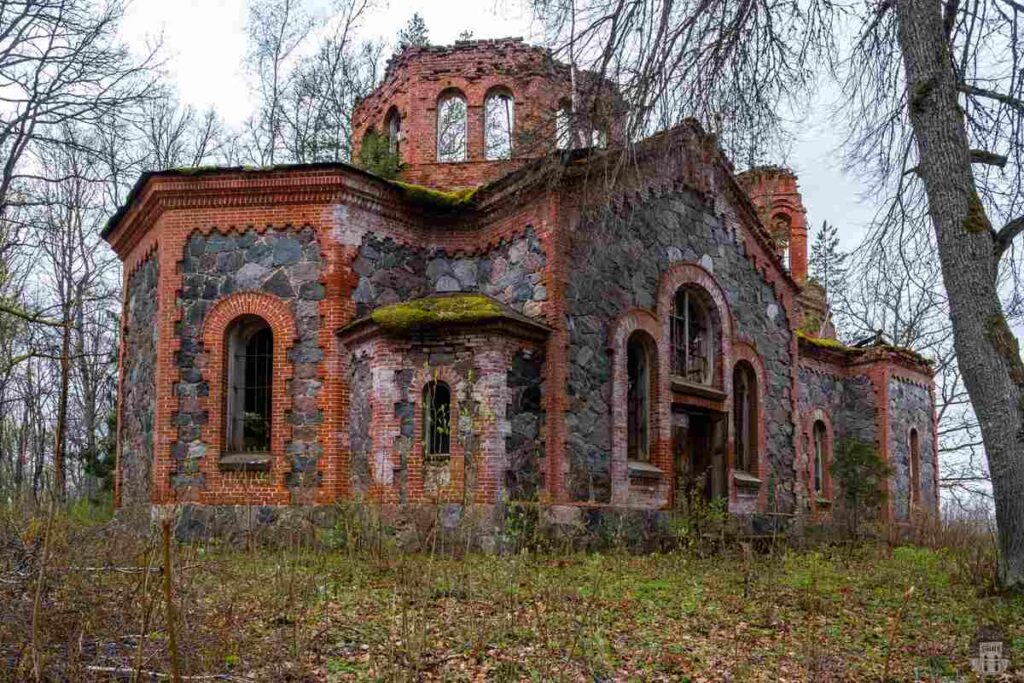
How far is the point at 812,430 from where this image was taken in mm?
21750

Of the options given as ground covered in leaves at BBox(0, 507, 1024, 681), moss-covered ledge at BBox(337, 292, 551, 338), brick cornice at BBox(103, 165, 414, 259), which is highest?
brick cornice at BBox(103, 165, 414, 259)

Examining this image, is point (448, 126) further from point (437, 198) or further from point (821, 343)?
point (821, 343)

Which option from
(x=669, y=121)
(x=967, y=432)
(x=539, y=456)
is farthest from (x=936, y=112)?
(x=967, y=432)

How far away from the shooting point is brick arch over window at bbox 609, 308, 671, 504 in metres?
13.6

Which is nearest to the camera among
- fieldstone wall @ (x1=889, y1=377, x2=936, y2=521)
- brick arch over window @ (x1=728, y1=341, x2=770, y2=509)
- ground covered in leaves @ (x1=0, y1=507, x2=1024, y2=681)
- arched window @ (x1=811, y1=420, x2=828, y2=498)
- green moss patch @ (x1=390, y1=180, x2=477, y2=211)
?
ground covered in leaves @ (x1=0, y1=507, x2=1024, y2=681)

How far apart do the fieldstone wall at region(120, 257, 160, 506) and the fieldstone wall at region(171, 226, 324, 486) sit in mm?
646

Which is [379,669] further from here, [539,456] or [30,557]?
[539,456]

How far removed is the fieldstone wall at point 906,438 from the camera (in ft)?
73.9

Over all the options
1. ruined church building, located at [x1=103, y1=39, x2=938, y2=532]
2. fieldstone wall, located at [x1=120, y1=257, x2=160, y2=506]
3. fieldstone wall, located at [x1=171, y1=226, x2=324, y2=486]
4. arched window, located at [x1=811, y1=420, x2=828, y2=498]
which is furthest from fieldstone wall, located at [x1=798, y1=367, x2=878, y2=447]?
fieldstone wall, located at [x1=120, y1=257, x2=160, y2=506]

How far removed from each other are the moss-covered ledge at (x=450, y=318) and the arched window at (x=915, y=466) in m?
14.5

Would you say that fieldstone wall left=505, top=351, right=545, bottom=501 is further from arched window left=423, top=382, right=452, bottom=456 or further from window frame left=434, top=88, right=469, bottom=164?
window frame left=434, top=88, right=469, bottom=164

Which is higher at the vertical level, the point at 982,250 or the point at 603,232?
the point at 603,232

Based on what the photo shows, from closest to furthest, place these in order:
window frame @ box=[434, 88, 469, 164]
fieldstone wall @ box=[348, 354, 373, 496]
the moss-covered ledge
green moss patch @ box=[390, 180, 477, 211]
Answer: the moss-covered ledge < fieldstone wall @ box=[348, 354, 373, 496] < green moss patch @ box=[390, 180, 477, 211] < window frame @ box=[434, 88, 469, 164]

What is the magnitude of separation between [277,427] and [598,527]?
16.2 feet
